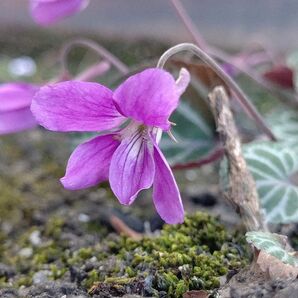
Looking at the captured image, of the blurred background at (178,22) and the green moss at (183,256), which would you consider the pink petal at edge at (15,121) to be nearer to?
the green moss at (183,256)

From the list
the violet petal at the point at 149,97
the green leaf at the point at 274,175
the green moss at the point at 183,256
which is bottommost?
the green leaf at the point at 274,175

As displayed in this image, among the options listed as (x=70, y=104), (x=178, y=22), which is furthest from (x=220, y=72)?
(x=178, y=22)

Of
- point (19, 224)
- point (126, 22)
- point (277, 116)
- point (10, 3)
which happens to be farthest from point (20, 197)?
point (10, 3)

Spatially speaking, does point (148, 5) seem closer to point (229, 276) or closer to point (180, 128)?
point (180, 128)

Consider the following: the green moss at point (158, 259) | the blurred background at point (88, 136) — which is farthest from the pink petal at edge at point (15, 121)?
the green moss at point (158, 259)

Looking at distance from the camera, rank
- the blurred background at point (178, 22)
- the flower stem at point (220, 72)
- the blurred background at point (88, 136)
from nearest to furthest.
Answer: the flower stem at point (220, 72), the blurred background at point (88, 136), the blurred background at point (178, 22)

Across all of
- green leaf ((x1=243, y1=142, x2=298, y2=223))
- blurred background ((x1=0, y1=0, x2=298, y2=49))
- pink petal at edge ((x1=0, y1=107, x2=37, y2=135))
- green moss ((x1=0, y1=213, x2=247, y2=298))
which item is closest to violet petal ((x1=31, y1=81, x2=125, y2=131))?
green moss ((x1=0, y1=213, x2=247, y2=298))
